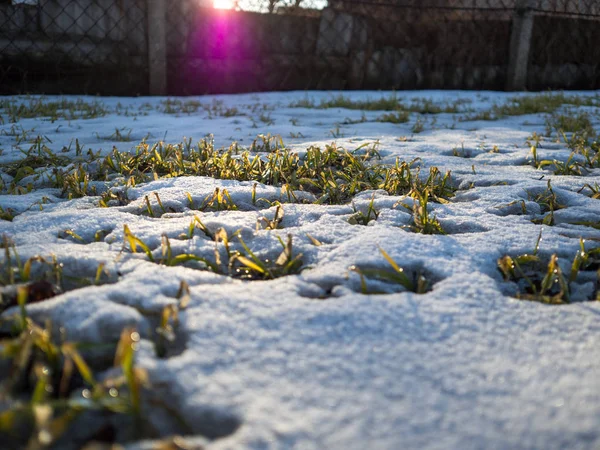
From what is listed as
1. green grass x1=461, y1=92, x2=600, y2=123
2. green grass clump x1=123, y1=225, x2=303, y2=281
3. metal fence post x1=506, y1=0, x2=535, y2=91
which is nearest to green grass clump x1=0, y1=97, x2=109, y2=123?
green grass clump x1=123, y1=225, x2=303, y2=281

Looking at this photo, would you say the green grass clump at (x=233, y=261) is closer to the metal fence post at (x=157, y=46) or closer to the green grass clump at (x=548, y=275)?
the green grass clump at (x=548, y=275)

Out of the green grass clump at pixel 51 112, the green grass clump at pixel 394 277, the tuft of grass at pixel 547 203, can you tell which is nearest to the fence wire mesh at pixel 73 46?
the green grass clump at pixel 51 112

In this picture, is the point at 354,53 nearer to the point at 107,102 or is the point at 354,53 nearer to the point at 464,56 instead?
the point at 464,56

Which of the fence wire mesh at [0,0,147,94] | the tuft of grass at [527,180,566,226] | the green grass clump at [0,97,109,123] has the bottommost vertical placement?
the tuft of grass at [527,180,566,226]

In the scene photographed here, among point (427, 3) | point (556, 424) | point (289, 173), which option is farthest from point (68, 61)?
point (556, 424)

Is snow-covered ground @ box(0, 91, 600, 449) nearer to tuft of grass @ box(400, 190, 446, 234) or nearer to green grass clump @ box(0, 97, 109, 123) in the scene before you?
tuft of grass @ box(400, 190, 446, 234)

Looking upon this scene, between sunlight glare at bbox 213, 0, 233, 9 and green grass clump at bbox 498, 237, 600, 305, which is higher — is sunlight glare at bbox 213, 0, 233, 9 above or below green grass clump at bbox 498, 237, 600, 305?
above
